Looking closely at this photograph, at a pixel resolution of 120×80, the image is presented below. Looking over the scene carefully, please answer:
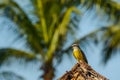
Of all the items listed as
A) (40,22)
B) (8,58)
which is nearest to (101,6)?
(40,22)

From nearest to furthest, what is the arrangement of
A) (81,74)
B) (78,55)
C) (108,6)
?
(81,74) → (78,55) → (108,6)

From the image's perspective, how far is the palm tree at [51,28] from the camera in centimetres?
1683

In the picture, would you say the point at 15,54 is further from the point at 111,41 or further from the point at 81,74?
the point at 81,74

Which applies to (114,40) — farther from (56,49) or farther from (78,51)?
(78,51)

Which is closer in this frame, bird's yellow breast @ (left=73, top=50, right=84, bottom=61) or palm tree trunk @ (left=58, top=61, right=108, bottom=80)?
palm tree trunk @ (left=58, top=61, right=108, bottom=80)

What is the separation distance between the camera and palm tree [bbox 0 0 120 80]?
16828 mm

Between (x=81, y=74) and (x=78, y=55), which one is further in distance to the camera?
(x=78, y=55)

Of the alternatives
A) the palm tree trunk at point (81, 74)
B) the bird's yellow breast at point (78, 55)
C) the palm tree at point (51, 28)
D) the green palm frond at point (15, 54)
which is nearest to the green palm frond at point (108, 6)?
the palm tree at point (51, 28)

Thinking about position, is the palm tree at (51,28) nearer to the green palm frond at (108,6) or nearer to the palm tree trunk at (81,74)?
the green palm frond at (108,6)

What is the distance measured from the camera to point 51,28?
17266mm

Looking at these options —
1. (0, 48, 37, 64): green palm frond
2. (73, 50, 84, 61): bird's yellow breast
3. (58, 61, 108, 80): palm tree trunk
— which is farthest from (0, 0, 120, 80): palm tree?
(58, 61, 108, 80): palm tree trunk

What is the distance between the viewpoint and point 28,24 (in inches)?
672

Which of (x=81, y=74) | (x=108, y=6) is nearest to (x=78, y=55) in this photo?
(x=81, y=74)

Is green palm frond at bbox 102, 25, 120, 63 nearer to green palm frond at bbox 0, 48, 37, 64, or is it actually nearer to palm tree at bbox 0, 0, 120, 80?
palm tree at bbox 0, 0, 120, 80
